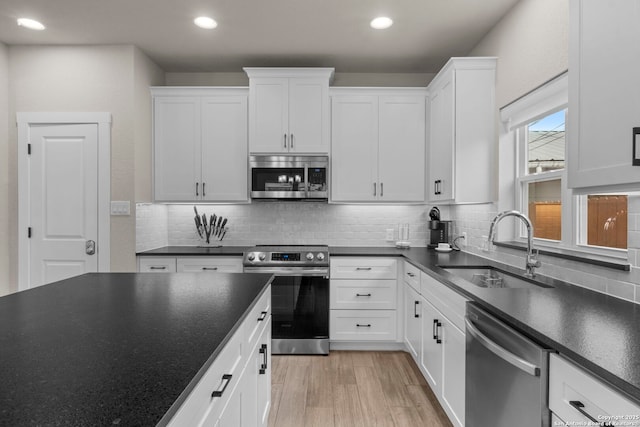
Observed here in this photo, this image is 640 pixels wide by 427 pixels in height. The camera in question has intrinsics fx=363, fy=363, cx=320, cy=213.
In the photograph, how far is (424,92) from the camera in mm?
3650

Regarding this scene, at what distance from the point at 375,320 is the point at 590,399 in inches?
96.4

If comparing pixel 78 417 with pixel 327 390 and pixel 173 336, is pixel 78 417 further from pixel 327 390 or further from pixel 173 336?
pixel 327 390

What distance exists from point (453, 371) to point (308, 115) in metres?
2.56

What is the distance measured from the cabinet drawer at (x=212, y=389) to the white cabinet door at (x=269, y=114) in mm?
2468

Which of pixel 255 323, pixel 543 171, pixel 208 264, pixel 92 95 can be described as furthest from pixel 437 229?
pixel 92 95

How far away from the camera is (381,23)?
2.92 m

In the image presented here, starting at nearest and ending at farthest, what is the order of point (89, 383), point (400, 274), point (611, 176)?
1. point (89, 383)
2. point (611, 176)
3. point (400, 274)

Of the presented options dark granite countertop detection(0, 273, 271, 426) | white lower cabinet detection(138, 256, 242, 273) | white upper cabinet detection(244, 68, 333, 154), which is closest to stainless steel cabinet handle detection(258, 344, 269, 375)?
dark granite countertop detection(0, 273, 271, 426)

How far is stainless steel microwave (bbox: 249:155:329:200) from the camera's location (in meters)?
3.58

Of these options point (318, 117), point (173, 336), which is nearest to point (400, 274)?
point (318, 117)

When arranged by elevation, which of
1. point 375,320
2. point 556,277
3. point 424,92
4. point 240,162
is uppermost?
point 424,92

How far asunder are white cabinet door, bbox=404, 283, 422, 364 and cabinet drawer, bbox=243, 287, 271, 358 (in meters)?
1.33

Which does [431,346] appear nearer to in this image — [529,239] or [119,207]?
[529,239]

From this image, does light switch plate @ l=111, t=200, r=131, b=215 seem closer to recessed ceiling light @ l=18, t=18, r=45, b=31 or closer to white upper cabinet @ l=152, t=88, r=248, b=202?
white upper cabinet @ l=152, t=88, r=248, b=202
